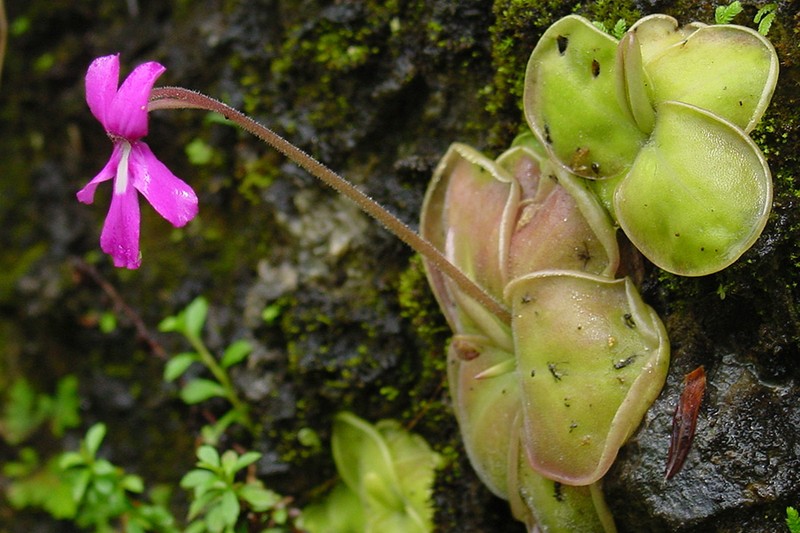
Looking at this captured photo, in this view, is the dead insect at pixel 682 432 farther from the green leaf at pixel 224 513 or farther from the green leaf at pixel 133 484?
the green leaf at pixel 133 484

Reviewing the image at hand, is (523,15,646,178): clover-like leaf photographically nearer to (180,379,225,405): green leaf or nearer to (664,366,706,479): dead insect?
(664,366,706,479): dead insect

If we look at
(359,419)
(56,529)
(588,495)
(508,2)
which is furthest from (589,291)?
(56,529)

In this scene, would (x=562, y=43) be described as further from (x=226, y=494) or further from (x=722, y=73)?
(x=226, y=494)

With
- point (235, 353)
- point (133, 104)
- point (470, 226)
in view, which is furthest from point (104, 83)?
point (235, 353)

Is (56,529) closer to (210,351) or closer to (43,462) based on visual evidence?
(43,462)

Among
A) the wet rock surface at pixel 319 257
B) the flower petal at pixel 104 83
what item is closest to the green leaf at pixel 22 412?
the wet rock surface at pixel 319 257
